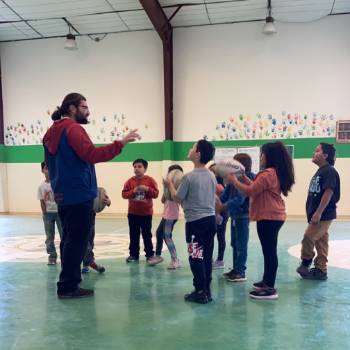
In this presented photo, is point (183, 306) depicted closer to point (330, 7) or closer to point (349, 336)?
point (349, 336)

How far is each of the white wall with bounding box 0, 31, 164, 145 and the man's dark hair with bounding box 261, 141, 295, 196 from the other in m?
6.99

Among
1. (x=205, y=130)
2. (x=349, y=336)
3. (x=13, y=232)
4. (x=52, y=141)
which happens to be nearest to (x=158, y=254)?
(x=52, y=141)

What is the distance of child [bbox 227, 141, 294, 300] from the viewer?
10.5 feet

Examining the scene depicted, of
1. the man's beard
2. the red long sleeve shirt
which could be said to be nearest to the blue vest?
the man's beard

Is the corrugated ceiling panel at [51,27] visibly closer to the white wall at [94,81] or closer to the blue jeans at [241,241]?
the white wall at [94,81]

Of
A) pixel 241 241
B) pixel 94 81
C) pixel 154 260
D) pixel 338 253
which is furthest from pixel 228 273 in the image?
pixel 94 81

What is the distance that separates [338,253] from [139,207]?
Result: 8.26 ft

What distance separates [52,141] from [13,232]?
454cm

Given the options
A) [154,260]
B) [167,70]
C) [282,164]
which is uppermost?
[167,70]

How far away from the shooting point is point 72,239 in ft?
10.7

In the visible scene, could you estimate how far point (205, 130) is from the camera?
9891 millimetres

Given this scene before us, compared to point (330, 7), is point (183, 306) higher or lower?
lower

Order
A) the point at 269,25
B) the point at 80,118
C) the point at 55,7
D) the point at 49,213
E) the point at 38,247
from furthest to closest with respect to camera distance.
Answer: the point at 55,7, the point at 269,25, the point at 38,247, the point at 49,213, the point at 80,118

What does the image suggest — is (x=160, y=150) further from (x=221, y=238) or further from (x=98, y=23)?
(x=221, y=238)
